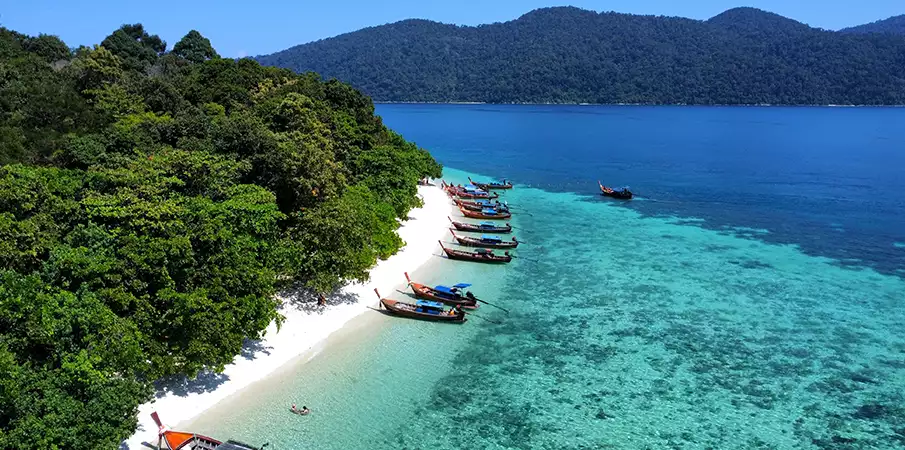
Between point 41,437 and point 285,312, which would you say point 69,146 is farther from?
point 41,437

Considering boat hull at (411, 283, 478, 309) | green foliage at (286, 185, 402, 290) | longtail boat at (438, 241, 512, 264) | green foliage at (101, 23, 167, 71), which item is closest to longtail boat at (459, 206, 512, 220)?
longtail boat at (438, 241, 512, 264)

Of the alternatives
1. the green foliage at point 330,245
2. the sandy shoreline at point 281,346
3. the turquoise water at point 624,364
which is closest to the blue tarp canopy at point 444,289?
the turquoise water at point 624,364

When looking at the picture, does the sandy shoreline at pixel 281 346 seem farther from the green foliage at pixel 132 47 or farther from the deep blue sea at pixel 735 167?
the green foliage at pixel 132 47

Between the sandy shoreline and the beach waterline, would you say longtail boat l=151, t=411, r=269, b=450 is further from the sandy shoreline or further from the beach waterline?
the beach waterline

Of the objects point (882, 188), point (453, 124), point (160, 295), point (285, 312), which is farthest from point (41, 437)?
point (453, 124)

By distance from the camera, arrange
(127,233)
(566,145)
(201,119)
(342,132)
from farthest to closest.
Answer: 1. (566,145)
2. (342,132)
3. (201,119)
4. (127,233)
